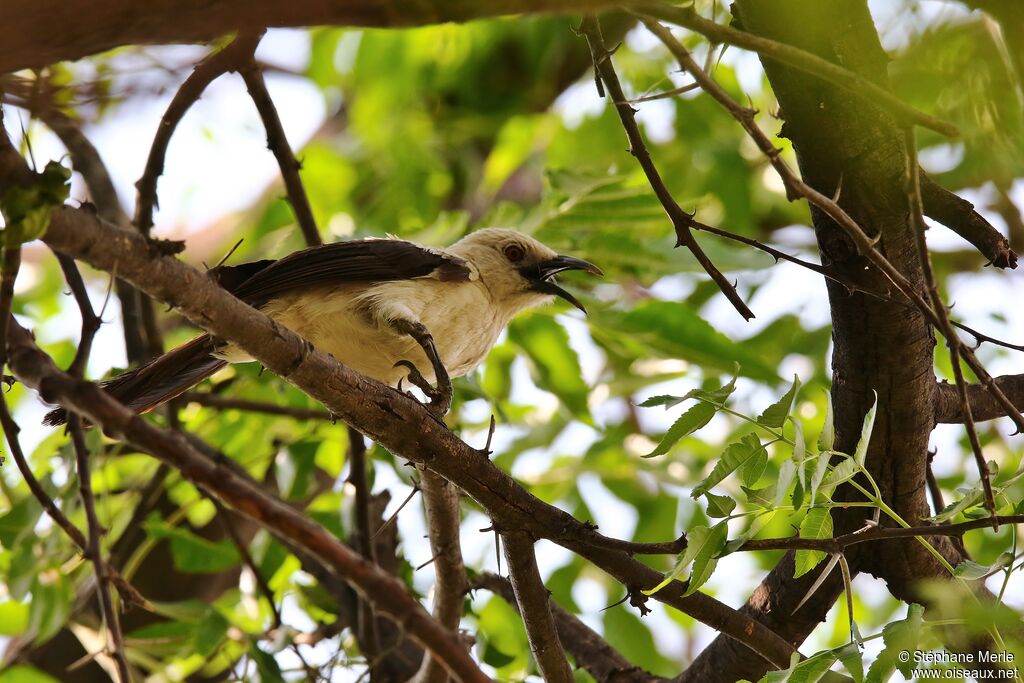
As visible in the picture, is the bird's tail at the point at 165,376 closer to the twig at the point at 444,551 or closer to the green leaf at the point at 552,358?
the twig at the point at 444,551

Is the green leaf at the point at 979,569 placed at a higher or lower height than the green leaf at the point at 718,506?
lower

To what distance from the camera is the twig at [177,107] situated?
10.9 feet

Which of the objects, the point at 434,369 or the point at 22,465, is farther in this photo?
the point at 434,369

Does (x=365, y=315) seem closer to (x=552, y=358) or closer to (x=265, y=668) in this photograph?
(x=552, y=358)

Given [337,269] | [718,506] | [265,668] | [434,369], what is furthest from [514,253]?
[718,506]

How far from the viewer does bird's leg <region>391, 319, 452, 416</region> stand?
3.31m

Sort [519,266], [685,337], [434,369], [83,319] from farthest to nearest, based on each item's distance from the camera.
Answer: [519,266] → [685,337] → [434,369] → [83,319]

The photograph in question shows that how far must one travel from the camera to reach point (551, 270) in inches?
188

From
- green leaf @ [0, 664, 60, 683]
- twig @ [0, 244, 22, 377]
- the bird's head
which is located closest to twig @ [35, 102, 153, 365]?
green leaf @ [0, 664, 60, 683]

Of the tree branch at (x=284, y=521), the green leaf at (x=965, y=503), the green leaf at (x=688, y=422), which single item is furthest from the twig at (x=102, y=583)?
the green leaf at (x=965, y=503)

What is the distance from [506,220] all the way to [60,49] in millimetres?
Result: 3357

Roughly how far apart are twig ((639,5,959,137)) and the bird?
1651 mm

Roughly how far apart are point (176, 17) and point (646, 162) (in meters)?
1.47

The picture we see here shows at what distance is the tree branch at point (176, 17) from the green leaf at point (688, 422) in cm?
117
